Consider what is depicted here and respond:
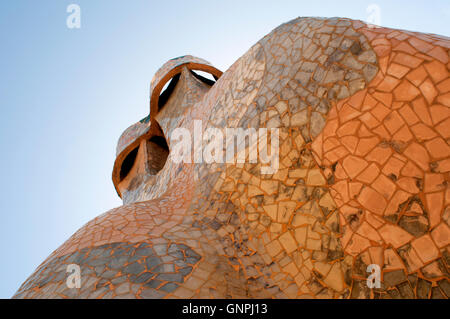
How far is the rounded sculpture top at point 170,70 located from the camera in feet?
26.7

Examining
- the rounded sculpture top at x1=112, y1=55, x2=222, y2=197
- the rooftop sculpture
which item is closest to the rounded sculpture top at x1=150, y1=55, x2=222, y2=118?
the rounded sculpture top at x1=112, y1=55, x2=222, y2=197

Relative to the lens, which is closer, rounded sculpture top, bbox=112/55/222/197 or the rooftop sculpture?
the rooftop sculpture

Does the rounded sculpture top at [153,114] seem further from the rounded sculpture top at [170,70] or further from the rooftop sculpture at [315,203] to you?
the rooftop sculpture at [315,203]

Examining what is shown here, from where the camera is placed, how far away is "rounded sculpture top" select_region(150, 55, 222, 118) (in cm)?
813

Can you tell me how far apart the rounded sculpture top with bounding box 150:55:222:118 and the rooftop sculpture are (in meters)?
4.44

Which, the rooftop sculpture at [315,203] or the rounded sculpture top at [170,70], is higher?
the rounded sculpture top at [170,70]

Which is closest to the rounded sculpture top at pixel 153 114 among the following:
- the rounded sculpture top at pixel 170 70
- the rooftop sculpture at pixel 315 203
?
the rounded sculpture top at pixel 170 70

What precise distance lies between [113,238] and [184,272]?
0.99 meters

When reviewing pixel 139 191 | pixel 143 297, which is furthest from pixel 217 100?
pixel 139 191

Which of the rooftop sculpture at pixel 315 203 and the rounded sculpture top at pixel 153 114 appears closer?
the rooftop sculpture at pixel 315 203

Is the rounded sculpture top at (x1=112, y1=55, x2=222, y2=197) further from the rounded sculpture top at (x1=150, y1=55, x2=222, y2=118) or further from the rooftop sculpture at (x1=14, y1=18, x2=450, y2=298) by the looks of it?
the rooftop sculpture at (x1=14, y1=18, x2=450, y2=298)

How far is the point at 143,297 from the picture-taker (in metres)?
2.54

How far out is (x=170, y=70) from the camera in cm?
811

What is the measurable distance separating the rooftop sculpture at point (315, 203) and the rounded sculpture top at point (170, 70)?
4.44 meters
